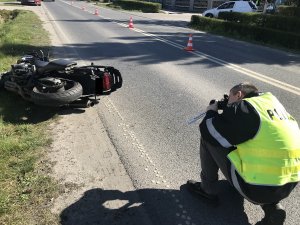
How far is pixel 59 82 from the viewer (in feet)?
20.6

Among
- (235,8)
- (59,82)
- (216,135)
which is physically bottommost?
(59,82)

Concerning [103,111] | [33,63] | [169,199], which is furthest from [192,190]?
[33,63]

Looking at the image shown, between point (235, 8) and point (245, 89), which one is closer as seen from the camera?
point (245, 89)

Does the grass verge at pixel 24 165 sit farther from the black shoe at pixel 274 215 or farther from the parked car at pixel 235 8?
the parked car at pixel 235 8

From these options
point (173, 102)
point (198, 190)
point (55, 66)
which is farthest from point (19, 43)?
point (198, 190)

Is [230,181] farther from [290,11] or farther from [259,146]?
[290,11]

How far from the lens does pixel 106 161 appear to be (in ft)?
15.9

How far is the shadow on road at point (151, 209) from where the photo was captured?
369 cm

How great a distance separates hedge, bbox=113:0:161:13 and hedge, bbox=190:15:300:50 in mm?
18382

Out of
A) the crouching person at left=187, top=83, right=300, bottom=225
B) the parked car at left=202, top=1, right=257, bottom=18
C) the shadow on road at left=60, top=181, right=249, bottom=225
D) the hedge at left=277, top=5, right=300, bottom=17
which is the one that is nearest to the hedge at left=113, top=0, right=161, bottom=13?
the parked car at left=202, top=1, right=257, bottom=18

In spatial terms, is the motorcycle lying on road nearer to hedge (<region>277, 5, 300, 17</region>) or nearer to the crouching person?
A: the crouching person

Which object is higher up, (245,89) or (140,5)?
(140,5)

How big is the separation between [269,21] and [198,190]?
17902 millimetres

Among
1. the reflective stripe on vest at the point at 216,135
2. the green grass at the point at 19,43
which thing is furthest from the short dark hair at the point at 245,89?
the green grass at the point at 19,43
